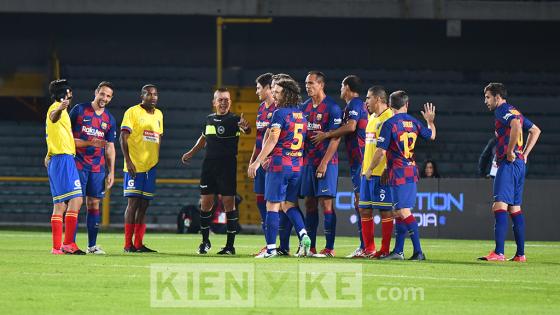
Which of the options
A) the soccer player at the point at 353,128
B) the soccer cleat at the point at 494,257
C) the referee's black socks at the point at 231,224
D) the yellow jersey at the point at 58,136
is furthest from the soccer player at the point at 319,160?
the yellow jersey at the point at 58,136

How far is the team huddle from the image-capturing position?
13.3 m

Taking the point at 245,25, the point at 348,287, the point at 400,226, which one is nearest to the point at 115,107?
the point at 245,25

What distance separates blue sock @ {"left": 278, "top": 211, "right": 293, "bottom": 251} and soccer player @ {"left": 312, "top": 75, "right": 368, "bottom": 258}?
2.48ft

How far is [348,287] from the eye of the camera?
31.9 feet

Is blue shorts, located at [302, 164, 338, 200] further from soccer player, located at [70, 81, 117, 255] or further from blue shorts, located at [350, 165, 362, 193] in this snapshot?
soccer player, located at [70, 81, 117, 255]

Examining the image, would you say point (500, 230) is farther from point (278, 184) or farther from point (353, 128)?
point (278, 184)

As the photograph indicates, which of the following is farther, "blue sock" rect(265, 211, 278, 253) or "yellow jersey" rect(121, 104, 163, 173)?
"yellow jersey" rect(121, 104, 163, 173)

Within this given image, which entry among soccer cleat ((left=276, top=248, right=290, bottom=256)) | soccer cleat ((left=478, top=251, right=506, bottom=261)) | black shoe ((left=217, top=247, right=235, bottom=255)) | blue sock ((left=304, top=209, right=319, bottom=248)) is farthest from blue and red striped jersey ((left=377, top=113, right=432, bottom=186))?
black shoe ((left=217, top=247, right=235, bottom=255))

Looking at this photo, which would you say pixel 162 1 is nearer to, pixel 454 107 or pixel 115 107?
pixel 115 107

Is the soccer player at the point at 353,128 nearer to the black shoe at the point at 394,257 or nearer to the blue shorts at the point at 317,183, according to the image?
the blue shorts at the point at 317,183

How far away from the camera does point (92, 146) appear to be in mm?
14266

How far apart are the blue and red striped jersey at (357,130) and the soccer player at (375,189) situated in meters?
0.16

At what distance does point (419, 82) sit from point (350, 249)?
13.6m

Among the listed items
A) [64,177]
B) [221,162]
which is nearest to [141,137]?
[221,162]
